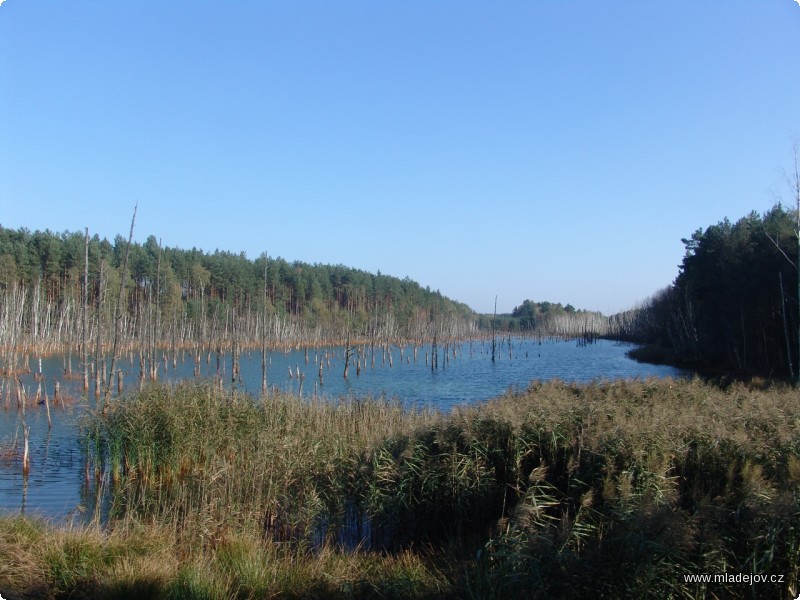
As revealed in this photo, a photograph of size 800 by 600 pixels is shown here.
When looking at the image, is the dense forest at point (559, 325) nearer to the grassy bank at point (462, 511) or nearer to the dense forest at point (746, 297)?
the dense forest at point (746, 297)

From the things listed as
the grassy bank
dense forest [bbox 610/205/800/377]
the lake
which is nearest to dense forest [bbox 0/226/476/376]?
the lake

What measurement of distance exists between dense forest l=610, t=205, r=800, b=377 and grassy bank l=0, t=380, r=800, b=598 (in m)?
24.1

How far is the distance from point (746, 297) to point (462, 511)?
122 ft

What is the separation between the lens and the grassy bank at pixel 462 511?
5.06 metres

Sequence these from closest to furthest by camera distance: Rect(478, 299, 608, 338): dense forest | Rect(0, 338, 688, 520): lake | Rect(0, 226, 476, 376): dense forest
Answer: Rect(0, 338, 688, 520): lake → Rect(0, 226, 476, 376): dense forest → Rect(478, 299, 608, 338): dense forest

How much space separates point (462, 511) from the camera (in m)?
8.41

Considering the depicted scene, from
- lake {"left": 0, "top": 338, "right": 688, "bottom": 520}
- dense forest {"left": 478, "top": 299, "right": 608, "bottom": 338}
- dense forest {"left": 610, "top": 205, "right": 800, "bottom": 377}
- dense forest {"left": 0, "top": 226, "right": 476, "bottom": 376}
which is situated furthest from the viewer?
dense forest {"left": 478, "top": 299, "right": 608, "bottom": 338}

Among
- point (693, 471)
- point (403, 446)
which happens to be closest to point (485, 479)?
point (403, 446)

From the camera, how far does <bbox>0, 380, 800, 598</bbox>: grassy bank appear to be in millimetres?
5059

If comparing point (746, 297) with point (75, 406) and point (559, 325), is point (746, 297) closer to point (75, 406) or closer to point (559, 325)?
point (75, 406)

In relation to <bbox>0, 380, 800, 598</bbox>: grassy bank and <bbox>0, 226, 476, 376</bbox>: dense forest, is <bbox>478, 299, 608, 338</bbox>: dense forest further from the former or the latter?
<bbox>0, 380, 800, 598</bbox>: grassy bank

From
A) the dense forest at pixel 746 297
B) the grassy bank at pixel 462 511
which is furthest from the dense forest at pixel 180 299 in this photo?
the dense forest at pixel 746 297

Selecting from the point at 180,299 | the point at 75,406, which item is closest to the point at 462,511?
the point at 75,406

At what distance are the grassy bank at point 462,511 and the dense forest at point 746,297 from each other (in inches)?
950
